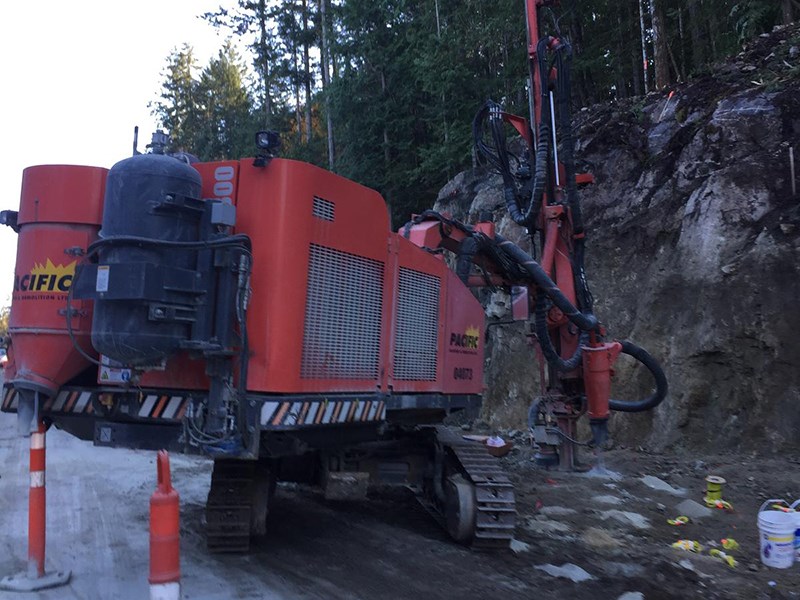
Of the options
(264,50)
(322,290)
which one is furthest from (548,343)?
(264,50)

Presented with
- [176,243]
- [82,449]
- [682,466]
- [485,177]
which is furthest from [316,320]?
[485,177]

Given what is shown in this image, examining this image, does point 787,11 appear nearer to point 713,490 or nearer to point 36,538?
point 713,490

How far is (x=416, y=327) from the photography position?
6.38 meters

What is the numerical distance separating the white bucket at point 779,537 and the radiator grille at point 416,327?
3007mm

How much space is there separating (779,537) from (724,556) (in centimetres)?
53

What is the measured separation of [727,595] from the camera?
518 cm

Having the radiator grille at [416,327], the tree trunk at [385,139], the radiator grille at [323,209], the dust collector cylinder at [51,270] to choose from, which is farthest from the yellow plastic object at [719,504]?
the tree trunk at [385,139]

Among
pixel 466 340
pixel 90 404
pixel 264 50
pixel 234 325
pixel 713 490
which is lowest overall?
pixel 713 490

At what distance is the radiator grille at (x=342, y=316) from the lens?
506cm

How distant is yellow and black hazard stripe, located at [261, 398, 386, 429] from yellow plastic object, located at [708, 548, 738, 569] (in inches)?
122

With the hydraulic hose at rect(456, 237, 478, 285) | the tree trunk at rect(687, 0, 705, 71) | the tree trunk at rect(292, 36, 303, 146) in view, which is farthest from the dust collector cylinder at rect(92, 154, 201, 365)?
the tree trunk at rect(292, 36, 303, 146)

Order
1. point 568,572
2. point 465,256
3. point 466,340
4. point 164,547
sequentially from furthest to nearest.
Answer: point 465,256
point 466,340
point 568,572
point 164,547

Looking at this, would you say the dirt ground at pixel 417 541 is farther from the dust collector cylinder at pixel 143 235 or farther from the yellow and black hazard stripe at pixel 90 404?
the dust collector cylinder at pixel 143 235

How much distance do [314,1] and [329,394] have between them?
31.4 meters
